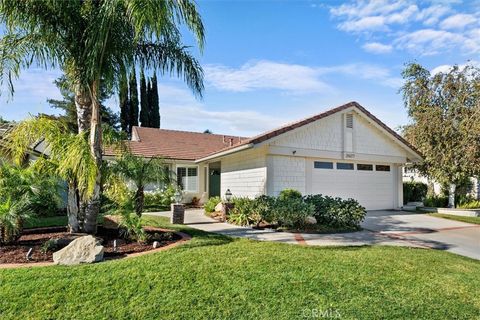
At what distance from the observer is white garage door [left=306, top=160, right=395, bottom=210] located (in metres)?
14.8

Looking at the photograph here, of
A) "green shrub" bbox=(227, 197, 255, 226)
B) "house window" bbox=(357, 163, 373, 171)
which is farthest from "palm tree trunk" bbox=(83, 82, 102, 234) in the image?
"house window" bbox=(357, 163, 373, 171)

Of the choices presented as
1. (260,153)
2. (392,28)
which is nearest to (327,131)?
(260,153)

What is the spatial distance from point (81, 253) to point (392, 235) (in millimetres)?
8896

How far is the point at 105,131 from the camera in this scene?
863 centimetres

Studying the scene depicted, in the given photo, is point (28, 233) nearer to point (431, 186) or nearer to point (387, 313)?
point (387, 313)

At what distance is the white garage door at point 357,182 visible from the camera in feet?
48.7

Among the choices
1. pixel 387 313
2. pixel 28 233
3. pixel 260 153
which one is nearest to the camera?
pixel 387 313

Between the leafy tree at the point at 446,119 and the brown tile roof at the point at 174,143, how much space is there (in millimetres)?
11363

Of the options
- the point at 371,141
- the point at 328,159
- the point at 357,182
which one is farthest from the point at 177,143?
the point at 371,141

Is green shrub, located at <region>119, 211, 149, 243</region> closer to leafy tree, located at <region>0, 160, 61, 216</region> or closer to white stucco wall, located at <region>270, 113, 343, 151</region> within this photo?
leafy tree, located at <region>0, 160, 61, 216</region>

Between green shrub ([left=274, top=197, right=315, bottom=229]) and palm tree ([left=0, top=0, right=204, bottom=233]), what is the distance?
5.69m

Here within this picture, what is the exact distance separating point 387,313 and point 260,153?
9858mm

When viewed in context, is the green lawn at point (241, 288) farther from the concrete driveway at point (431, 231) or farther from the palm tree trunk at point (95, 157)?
the concrete driveway at point (431, 231)

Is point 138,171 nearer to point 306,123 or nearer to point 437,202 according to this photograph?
point 306,123
